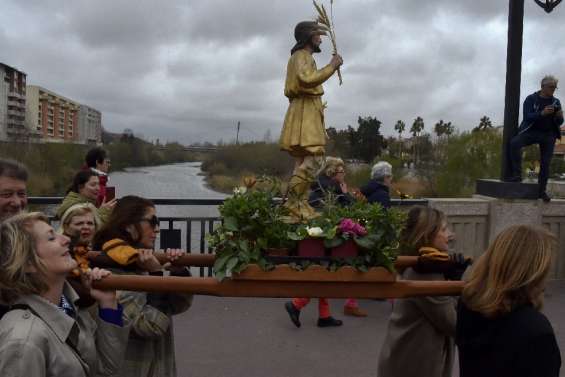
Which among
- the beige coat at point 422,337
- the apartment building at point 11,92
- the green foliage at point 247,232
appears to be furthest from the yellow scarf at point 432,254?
the apartment building at point 11,92

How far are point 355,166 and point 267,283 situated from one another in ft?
70.7

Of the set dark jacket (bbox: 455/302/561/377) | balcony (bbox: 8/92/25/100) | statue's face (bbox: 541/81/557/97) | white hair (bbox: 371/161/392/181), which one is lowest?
dark jacket (bbox: 455/302/561/377)

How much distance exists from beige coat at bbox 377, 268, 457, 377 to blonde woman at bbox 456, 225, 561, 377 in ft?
1.38

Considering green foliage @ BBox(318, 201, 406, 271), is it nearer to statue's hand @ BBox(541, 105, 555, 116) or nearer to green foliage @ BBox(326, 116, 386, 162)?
statue's hand @ BBox(541, 105, 555, 116)

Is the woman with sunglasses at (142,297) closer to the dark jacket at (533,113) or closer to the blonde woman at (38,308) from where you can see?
the blonde woman at (38,308)

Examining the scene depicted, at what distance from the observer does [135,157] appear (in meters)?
19.3

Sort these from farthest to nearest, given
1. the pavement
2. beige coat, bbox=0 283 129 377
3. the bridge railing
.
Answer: the bridge railing, the pavement, beige coat, bbox=0 283 129 377

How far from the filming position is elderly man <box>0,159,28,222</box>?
265cm

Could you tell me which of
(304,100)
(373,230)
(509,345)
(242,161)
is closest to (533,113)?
(304,100)

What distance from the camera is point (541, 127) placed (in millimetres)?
6961

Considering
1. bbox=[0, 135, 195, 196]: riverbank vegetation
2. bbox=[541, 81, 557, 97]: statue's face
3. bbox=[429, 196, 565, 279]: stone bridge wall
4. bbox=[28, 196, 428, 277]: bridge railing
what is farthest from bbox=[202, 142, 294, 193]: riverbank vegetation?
bbox=[0, 135, 195, 196]: riverbank vegetation

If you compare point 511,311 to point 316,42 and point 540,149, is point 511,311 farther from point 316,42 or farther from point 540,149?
point 540,149

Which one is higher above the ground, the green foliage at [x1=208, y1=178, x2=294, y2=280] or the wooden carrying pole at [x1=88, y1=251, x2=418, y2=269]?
the green foliage at [x1=208, y1=178, x2=294, y2=280]

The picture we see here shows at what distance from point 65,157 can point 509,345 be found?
25.1 meters
